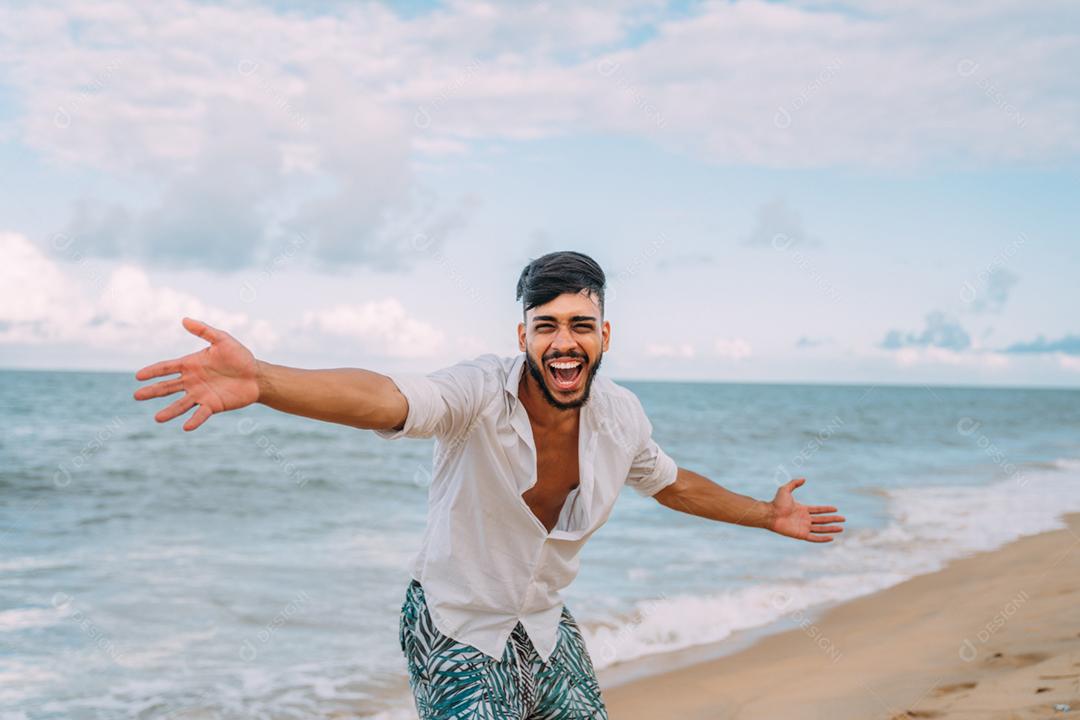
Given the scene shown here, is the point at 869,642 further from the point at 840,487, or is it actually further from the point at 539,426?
the point at 840,487

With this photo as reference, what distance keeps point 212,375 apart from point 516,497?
3.41 ft

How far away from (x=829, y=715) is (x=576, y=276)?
300 cm

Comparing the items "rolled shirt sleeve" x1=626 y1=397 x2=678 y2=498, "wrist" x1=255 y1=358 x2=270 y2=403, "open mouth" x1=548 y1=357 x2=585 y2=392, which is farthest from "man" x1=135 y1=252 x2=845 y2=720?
"wrist" x1=255 y1=358 x2=270 y2=403

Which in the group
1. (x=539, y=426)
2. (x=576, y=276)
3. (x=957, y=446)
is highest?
(x=576, y=276)

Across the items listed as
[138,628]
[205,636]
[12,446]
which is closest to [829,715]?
[205,636]

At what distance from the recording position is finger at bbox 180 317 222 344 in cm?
229

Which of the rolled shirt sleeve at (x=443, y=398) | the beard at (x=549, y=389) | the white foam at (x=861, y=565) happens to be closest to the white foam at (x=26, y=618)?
the white foam at (x=861, y=565)

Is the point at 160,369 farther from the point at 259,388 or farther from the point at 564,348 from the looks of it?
the point at 564,348

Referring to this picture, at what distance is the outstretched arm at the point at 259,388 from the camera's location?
2.25 metres

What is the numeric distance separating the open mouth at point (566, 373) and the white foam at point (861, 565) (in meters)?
3.59

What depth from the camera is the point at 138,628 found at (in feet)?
22.0

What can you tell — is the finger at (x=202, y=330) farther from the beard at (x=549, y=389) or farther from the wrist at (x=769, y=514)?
the wrist at (x=769, y=514)

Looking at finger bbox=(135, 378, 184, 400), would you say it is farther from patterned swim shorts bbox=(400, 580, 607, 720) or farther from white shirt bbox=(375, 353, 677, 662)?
patterned swim shorts bbox=(400, 580, 607, 720)

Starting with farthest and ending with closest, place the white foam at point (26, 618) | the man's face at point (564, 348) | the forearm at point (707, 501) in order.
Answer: the white foam at point (26, 618)
the forearm at point (707, 501)
the man's face at point (564, 348)
